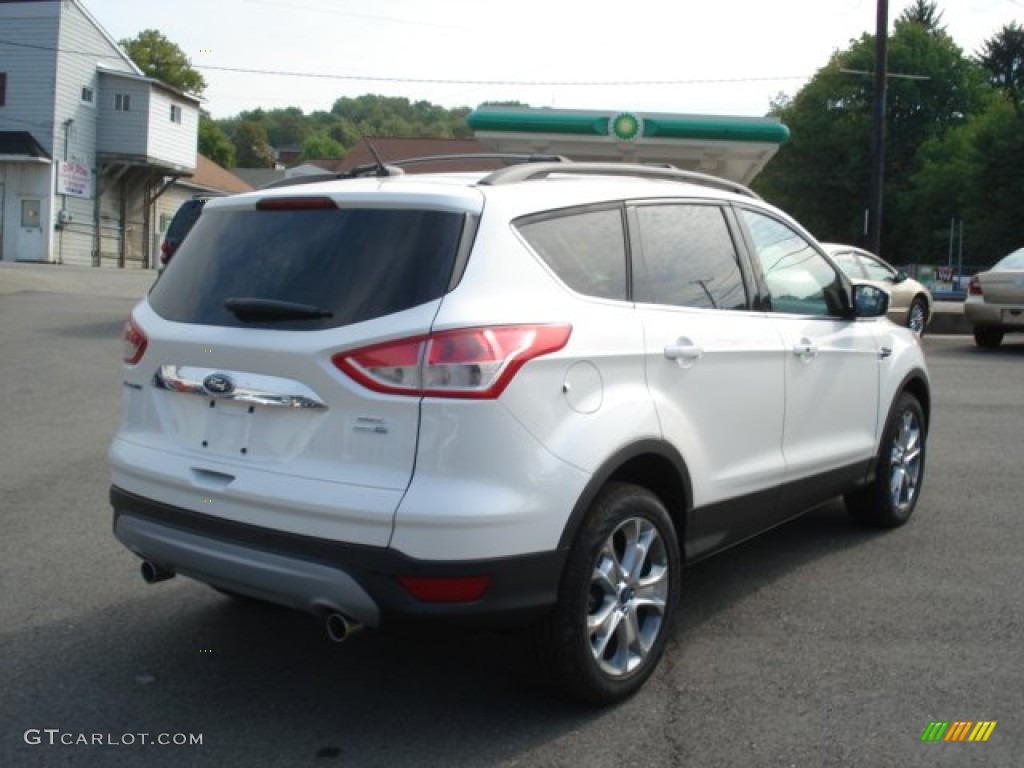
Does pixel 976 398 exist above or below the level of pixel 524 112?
below

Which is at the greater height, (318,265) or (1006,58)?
(1006,58)

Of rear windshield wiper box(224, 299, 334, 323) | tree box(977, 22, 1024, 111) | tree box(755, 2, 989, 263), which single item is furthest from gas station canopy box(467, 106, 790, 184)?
tree box(977, 22, 1024, 111)

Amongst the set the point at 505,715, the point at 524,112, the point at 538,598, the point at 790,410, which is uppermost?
the point at 524,112

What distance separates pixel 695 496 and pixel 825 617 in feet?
3.28

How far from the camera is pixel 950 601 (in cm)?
477

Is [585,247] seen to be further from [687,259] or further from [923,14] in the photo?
[923,14]

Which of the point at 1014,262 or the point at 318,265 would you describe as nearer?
the point at 318,265

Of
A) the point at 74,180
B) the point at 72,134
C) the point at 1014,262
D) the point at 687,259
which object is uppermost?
the point at 72,134

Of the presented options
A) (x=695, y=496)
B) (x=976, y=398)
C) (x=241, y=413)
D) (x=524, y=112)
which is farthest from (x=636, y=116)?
(x=241, y=413)

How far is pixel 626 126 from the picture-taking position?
34.9 feet

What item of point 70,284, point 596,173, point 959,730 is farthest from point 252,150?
point 959,730

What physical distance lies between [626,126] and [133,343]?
24.6 ft

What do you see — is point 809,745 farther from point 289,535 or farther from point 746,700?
point 289,535

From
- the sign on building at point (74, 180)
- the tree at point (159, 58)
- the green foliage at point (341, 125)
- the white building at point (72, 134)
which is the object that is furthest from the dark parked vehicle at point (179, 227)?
the tree at point (159, 58)
